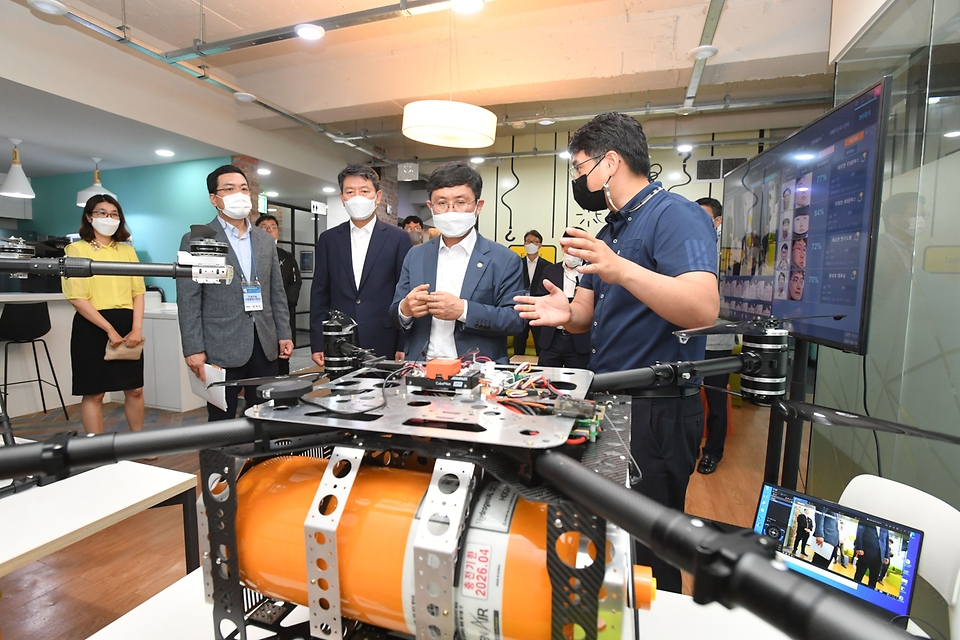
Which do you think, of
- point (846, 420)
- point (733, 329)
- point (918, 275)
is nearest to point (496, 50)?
point (918, 275)

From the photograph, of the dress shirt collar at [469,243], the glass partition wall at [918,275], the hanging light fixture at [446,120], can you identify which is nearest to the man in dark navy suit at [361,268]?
the dress shirt collar at [469,243]

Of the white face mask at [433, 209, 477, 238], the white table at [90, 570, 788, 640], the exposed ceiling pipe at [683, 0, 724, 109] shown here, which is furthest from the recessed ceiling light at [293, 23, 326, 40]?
the white table at [90, 570, 788, 640]

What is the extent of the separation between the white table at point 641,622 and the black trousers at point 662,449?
39 cm

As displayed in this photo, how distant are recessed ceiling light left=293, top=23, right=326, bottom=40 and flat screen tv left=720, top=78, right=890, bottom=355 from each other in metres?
3.10

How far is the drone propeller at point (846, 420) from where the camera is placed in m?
0.76

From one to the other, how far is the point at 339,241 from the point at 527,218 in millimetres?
5667

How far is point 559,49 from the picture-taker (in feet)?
14.5

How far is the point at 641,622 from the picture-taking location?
0.85 meters

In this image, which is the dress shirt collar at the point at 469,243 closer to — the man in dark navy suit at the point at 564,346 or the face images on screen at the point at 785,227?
the face images on screen at the point at 785,227

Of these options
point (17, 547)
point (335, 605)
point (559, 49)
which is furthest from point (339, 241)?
point (559, 49)

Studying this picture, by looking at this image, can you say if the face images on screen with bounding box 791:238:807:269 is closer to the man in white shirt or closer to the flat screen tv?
the flat screen tv

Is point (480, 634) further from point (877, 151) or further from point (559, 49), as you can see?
point (559, 49)

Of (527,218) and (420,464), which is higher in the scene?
(527,218)

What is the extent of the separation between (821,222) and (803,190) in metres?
0.23
